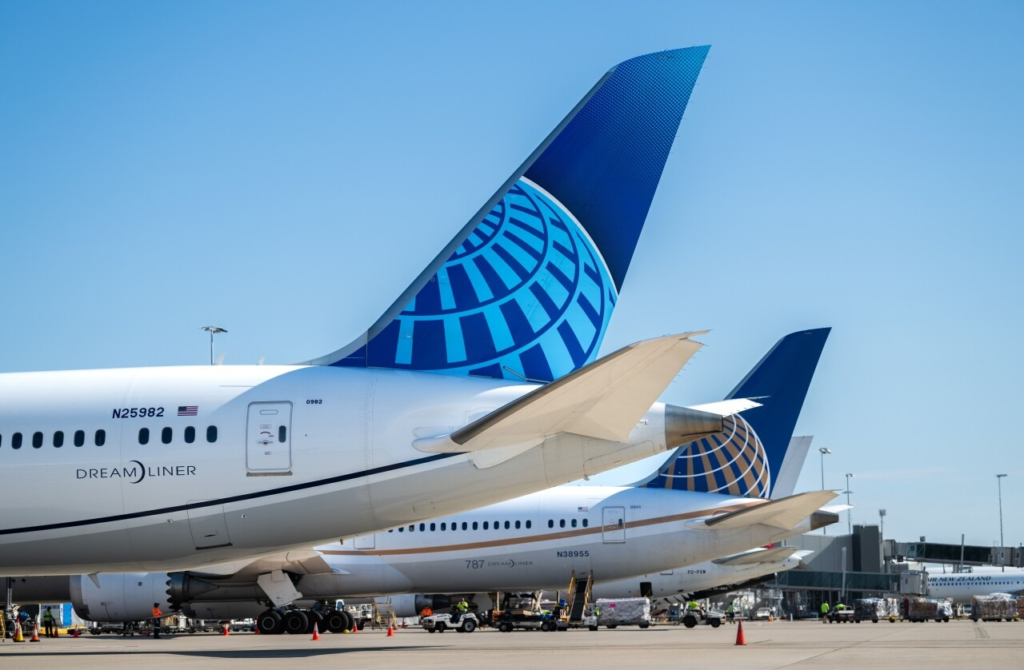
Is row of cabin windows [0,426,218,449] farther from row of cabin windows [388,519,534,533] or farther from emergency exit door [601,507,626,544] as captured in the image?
emergency exit door [601,507,626,544]

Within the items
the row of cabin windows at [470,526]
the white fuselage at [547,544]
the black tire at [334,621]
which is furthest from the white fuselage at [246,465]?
the black tire at [334,621]

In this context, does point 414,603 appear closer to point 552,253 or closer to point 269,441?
point 269,441

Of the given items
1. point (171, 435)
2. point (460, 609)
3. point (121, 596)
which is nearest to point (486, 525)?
point (460, 609)

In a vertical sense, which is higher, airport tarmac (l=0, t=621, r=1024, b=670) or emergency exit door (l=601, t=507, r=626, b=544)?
emergency exit door (l=601, t=507, r=626, b=544)

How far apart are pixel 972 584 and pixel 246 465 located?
6697 centimetres

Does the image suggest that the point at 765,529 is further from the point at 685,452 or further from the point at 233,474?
the point at 233,474

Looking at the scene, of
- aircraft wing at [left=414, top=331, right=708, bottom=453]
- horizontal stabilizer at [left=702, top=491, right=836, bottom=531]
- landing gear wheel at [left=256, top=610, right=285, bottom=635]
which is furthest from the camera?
landing gear wheel at [left=256, top=610, right=285, bottom=635]

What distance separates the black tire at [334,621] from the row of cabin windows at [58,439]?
49.1ft

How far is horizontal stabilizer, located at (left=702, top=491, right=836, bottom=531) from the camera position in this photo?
A: 23828 mm

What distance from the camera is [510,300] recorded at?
43.6 ft

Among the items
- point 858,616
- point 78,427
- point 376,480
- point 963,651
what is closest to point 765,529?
point 963,651

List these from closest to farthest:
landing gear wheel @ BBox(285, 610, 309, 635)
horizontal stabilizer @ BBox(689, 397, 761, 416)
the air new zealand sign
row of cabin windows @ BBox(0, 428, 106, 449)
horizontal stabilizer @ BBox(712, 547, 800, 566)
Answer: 1. horizontal stabilizer @ BBox(689, 397, 761, 416)
2. the air new zealand sign
3. row of cabin windows @ BBox(0, 428, 106, 449)
4. landing gear wheel @ BBox(285, 610, 309, 635)
5. horizontal stabilizer @ BBox(712, 547, 800, 566)

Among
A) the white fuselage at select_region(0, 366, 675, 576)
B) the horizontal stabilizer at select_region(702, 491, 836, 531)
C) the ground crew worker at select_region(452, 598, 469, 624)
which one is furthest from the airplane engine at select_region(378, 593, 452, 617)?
the white fuselage at select_region(0, 366, 675, 576)

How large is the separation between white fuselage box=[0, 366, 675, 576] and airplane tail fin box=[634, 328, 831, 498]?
638 inches
